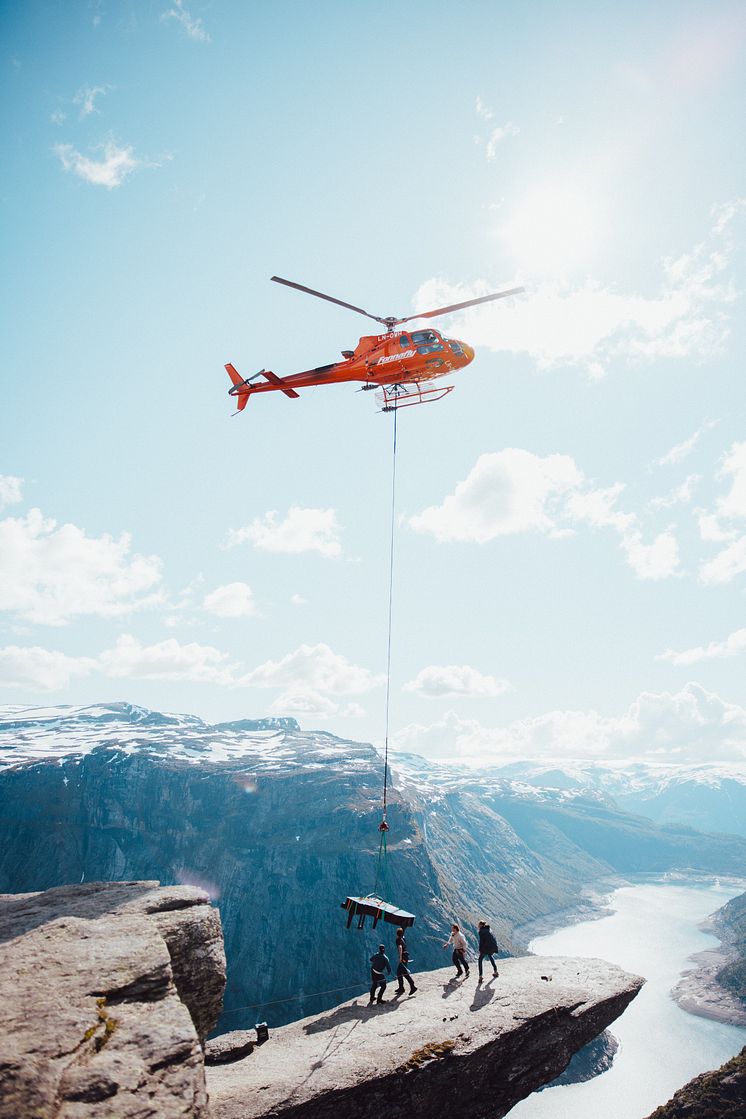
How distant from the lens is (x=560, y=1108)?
13675cm

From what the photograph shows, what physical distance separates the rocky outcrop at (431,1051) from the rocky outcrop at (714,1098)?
89809 millimetres

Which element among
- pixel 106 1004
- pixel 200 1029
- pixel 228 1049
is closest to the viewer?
pixel 106 1004

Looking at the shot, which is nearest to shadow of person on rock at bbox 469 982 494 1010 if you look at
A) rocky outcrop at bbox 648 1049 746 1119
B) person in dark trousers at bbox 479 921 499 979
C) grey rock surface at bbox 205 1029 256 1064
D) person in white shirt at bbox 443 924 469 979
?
person in dark trousers at bbox 479 921 499 979

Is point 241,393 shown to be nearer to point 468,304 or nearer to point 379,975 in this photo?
point 468,304

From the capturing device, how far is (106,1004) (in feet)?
38.3

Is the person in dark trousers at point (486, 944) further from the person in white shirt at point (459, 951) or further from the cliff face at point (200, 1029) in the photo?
the cliff face at point (200, 1029)

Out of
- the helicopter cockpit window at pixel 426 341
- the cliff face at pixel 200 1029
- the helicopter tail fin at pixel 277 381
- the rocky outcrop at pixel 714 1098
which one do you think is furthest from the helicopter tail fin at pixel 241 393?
the rocky outcrop at pixel 714 1098

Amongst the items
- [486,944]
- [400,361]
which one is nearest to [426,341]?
[400,361]

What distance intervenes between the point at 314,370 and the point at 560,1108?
624ft

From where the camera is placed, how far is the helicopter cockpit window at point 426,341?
94.3 feet

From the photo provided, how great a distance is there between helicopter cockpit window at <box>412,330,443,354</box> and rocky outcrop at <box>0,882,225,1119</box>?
26.6 meters

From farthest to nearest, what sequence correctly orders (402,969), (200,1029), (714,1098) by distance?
(714,1098)
(402,969)
(200,1029)

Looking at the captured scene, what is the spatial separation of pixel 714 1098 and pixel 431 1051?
10564 cm

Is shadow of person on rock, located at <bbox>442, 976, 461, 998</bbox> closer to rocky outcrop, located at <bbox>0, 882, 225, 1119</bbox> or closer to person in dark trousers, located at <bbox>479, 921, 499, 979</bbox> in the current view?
person in dark trousers, located at <bbox>479, 921, 499, 979</bbox>
